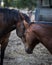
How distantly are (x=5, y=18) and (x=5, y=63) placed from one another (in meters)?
1.41

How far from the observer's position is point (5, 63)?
18.9 ft

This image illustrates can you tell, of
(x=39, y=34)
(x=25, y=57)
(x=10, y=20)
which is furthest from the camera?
(x=25, y=57)

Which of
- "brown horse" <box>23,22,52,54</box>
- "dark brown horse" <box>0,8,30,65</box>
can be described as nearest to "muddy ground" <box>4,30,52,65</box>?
"dark brown horse" <box>0,8,30,65</box>

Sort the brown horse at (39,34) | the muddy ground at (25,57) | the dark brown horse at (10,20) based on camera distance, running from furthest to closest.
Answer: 1. the muddy ground at (25,57)
2. the dark brown horse at (10,20)
3. the brown horse at (39,34)

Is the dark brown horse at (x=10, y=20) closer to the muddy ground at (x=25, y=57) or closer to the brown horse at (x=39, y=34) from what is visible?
the brown horse at (x=39, y=34)

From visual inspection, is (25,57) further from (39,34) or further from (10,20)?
(39,34)

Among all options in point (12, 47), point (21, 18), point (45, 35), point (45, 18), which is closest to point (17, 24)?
point (21, 18)

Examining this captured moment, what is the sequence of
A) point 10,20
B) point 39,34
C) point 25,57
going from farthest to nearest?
point 25,57
point 10,20
point 39,34

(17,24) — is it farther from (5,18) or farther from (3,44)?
(3,44)

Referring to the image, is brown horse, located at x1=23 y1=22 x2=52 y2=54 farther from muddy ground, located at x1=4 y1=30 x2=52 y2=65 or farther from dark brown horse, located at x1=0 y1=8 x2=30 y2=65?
muddy ground, located at x1=4 y1=30 x2=52 y2=65

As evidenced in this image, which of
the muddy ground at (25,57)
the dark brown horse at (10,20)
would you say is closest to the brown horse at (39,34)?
the dark brown horse at (10,20)

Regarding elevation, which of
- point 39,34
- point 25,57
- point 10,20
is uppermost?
point 39,34

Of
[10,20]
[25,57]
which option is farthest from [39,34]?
[25,57]

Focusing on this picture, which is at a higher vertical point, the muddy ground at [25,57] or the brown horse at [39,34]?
the brown horse at [39,34]
